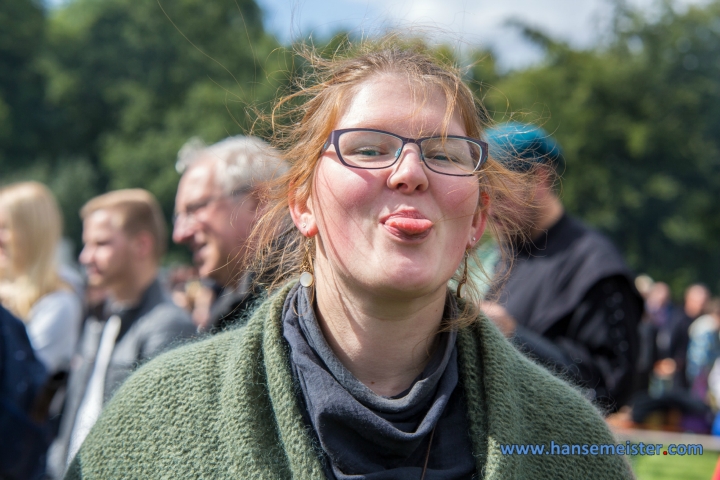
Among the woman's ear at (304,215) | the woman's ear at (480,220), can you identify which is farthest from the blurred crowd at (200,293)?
the woman's ear at (304,215)

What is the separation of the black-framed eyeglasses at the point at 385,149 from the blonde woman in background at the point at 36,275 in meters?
3.07

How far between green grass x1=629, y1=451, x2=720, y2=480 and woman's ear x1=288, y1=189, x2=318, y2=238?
18.6 feet

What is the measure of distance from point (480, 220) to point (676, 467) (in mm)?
7018

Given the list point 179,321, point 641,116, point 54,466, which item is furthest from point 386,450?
point 641,116

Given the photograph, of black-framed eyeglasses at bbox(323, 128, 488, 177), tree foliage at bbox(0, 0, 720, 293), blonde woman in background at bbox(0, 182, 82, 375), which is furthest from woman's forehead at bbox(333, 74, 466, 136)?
tree foliage at bbox(0, 0, 720, 293)

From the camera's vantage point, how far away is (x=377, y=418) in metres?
1.71

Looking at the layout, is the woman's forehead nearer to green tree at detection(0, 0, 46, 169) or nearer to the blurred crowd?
the blurred crowd

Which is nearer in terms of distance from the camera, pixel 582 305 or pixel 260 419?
pixel 260 419

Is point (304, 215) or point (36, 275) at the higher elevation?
point (304, 215)

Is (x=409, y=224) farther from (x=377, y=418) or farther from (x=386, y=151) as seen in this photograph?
(x=377, y=418)

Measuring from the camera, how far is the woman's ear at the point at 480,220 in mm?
1977

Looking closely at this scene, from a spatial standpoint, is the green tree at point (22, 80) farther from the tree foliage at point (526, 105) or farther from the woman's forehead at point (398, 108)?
the woman's forehead at point (398, 108)

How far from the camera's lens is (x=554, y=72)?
112 feet

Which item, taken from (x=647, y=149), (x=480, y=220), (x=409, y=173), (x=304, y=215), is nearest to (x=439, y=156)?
(x=409, y=173)
